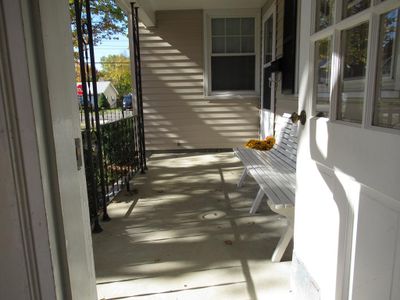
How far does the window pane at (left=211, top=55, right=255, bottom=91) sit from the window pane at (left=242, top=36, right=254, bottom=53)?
4.7 inches

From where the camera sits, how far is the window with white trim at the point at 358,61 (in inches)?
37.0

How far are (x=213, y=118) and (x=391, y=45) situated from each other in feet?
17.0

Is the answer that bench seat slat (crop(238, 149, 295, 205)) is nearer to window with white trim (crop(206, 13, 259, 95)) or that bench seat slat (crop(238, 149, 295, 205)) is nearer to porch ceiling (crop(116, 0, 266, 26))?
window with white trim (crop(206, 13, 259, 95))

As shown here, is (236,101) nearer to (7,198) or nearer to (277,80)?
(277,80)

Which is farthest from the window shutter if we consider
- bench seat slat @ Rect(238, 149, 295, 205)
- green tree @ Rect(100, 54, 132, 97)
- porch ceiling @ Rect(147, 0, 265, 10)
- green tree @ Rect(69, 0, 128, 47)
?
green tree @ Rect(100, 54, 132, 97)

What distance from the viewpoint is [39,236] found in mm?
624

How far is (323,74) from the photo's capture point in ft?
4.53

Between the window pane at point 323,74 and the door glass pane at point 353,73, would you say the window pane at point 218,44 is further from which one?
the door glass pane at point 353,73

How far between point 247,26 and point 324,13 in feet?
15.9

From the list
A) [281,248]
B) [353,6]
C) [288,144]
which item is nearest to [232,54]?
[288,144]

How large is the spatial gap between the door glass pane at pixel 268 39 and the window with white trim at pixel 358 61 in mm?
3996

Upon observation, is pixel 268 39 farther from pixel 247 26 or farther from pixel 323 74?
pixel 323 74

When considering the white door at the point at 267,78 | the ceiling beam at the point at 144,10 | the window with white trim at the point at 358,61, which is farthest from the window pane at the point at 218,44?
the window with white trim at the point at 358,61

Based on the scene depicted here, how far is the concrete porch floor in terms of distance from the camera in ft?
6.21
